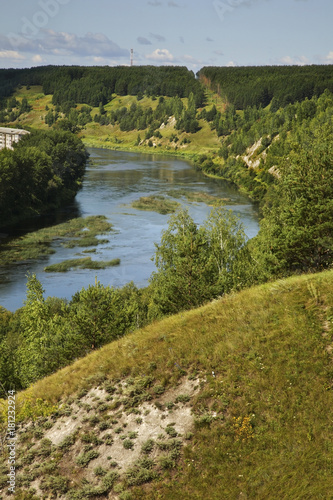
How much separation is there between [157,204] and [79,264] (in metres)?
42.8

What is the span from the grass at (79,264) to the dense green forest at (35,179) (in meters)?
26.5

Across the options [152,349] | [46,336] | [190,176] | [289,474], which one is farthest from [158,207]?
[289,474]

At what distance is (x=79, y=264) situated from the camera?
70.1 metres

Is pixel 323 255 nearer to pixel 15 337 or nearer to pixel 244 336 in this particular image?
pixel 244 336

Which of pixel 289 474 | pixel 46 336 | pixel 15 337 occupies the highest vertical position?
pixel 289 474

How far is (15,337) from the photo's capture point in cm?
4978

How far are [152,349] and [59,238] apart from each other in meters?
64.0

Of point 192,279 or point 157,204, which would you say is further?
point 157,204

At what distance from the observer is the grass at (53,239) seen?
7325 cm

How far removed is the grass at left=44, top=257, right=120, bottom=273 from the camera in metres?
67.6

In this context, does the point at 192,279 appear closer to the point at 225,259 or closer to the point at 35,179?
the point at 225,259

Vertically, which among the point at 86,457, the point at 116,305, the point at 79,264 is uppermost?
the point at 116,305

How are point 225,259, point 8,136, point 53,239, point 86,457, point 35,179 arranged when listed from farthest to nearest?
point 8,136
point 35,179
point 53,239
point 225,259
point 86,457

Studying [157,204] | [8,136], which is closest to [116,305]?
[157,204]
